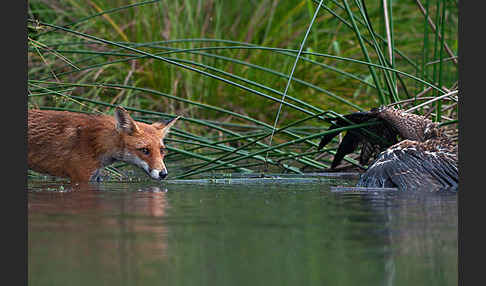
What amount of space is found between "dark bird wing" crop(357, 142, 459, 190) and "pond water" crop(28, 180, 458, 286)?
0.37 meters

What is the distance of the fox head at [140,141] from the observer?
18.3 ft

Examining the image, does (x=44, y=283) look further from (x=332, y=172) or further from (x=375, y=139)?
(x=332, y=172)

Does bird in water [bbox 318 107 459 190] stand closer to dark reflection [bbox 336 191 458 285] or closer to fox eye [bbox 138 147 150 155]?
dark reflection [bbox 336 191 458 285]

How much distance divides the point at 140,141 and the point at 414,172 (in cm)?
210

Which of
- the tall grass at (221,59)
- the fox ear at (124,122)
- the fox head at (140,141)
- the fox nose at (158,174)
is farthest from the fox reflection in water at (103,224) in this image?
the tall grass at (221,59)

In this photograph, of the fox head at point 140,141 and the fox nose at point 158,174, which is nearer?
the fox nose at point 158,174

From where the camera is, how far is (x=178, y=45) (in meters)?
9.43

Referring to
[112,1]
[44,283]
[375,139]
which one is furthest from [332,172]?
[112,1]

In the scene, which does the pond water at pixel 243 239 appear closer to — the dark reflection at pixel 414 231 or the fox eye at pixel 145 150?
the dark reflection at pixel 414 231

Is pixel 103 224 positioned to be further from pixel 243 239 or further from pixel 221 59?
pixel 221 59

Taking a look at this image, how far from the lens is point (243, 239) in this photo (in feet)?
8.98

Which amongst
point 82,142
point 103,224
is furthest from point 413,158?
point 82,142

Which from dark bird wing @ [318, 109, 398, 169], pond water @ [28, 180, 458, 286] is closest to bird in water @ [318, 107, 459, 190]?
dark bird wing @ [318, 109, 398, 169]

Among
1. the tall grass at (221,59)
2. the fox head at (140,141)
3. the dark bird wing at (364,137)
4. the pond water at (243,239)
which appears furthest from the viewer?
the tall grass at (221,59)
